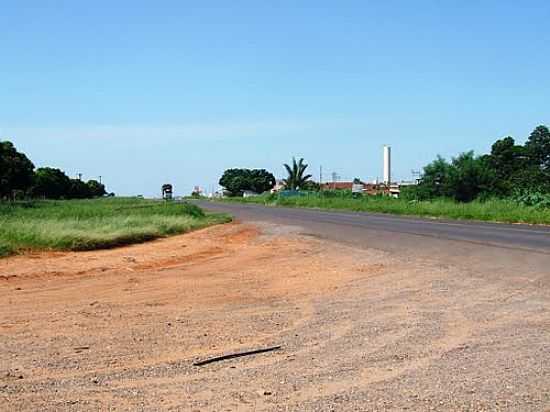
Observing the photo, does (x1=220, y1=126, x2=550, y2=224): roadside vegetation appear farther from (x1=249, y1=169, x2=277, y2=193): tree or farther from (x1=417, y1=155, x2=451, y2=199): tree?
(x1=249, y1=169, x2=277, y2=193): tree

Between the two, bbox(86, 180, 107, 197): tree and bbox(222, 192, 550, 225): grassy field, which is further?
bbox(86, 180, 107, 197): tree

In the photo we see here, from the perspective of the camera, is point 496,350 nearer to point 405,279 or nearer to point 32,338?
point 32,338

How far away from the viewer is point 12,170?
8369 centimetres

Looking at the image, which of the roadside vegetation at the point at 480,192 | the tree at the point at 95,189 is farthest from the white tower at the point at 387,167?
the tree at the point at 95,189

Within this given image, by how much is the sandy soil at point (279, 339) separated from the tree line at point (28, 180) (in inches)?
2745

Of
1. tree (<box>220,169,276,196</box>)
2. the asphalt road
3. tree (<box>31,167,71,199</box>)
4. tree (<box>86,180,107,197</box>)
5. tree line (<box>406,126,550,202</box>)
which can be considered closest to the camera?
the asphalt road

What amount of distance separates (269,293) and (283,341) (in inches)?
159

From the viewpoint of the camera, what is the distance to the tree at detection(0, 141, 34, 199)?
8011 cm

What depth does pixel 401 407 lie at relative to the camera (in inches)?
217

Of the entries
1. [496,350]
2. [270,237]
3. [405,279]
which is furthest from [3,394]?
[270,237]

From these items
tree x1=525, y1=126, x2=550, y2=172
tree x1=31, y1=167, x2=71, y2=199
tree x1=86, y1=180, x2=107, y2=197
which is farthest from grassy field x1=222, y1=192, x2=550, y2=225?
tree x1=86, y1=180, x2=107, y2=197

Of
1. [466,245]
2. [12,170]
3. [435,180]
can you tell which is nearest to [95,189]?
[12,170]

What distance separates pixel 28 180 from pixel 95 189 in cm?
7949

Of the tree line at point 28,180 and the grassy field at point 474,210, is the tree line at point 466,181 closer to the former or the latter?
the grassy field at point 474,210
